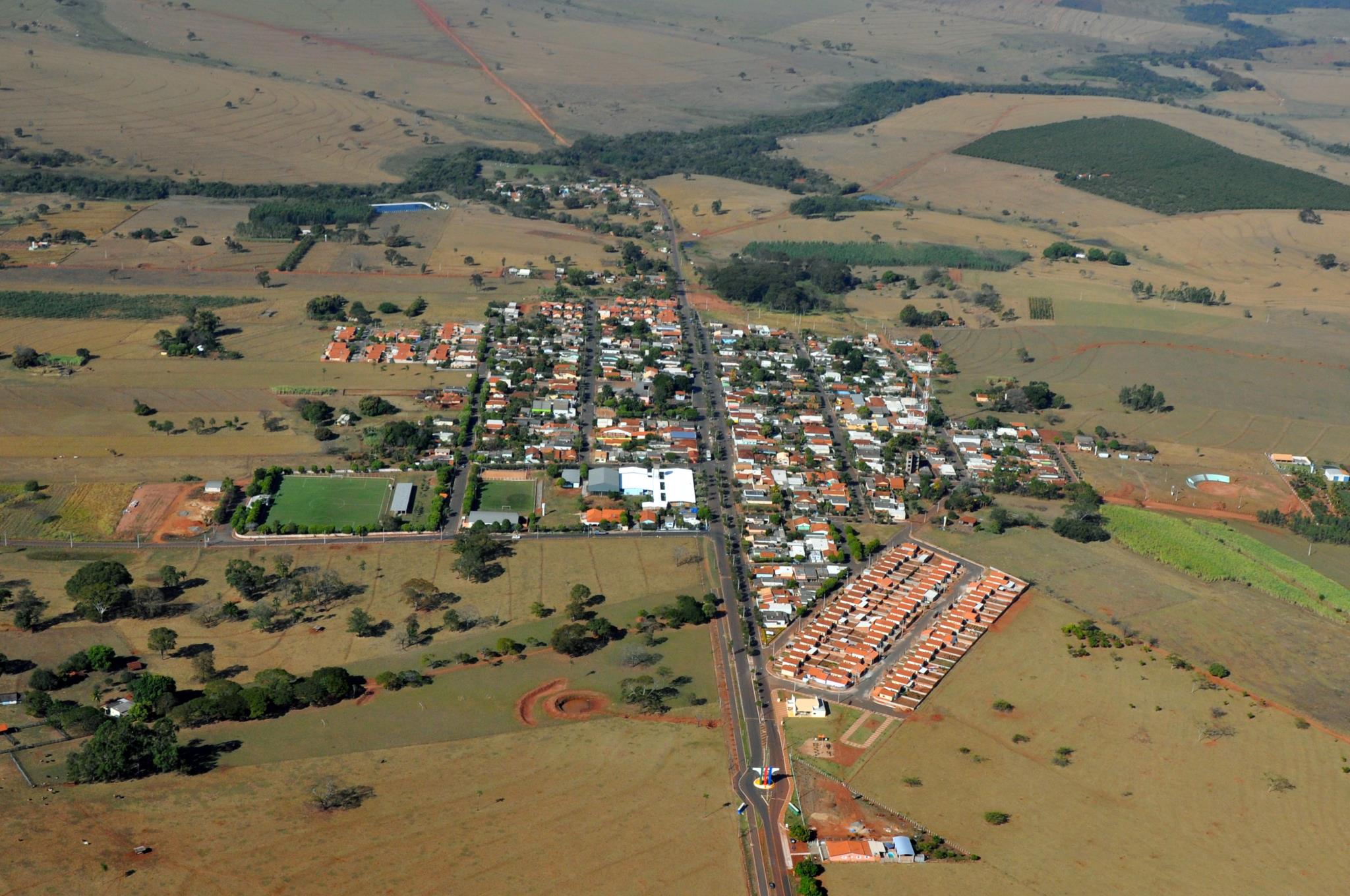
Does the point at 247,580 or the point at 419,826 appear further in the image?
the point at 247,580

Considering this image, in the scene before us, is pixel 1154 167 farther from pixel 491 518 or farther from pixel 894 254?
pixel 491 518

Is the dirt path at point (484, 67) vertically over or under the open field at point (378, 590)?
over

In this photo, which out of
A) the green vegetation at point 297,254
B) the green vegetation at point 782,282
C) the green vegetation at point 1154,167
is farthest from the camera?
the green vegetation at point 1154,167

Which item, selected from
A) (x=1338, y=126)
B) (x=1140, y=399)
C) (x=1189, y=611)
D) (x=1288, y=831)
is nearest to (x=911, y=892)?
(x=1288, y=831)

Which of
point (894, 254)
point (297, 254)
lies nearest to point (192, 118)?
point (297, 254)

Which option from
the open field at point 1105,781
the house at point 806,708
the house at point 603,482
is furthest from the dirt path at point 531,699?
the house at point 603,482

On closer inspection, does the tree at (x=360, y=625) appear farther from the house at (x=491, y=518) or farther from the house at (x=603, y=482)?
the house at (x=603, y=482)

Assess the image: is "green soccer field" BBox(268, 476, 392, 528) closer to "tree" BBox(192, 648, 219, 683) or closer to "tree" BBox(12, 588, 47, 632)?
"tree" BBox(12, 588, 47, 632)
